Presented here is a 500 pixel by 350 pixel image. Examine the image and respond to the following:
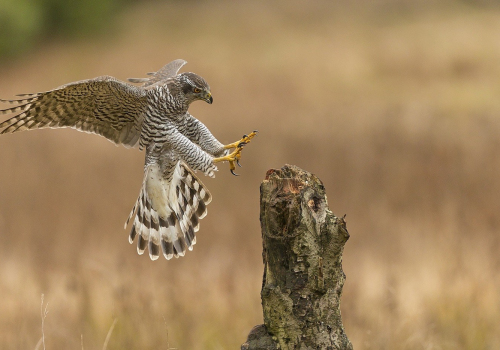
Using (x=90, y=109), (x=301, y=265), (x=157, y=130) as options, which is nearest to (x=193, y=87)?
(x=157, y=130)

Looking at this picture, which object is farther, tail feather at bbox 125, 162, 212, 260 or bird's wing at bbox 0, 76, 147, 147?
tail feather at bbox 125, 162, 212, 260

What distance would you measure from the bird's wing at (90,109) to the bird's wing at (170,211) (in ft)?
1.43

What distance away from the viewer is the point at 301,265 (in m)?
2.66

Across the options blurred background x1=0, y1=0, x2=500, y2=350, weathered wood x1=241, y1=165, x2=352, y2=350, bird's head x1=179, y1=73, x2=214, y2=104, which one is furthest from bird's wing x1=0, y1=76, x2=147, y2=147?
weathered wood x1=241, y1=165, x2=352, y2=350

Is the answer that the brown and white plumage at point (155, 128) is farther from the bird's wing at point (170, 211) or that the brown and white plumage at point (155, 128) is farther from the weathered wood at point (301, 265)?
the weathered wood at point (301, 265)

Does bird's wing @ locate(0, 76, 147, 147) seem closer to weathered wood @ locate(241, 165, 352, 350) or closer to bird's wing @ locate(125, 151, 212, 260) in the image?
bird's wing @ locate(125, 151, 212, 260)

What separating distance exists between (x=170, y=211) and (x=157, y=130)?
0.75m

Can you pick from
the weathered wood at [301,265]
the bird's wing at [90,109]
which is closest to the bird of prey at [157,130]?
the bird's wing at [90,109]

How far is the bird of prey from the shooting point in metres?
4.23

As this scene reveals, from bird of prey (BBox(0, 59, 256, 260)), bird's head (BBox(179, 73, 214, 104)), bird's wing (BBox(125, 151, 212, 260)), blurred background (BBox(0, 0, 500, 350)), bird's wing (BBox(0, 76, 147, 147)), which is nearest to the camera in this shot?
bird's wing (BBox(0, 76, 147, 147))

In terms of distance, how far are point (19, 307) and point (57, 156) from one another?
25.3 ft

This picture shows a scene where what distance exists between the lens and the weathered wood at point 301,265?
266 cm

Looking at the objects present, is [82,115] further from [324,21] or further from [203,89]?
[324,21]

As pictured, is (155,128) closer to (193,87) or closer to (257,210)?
(193,87)
